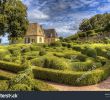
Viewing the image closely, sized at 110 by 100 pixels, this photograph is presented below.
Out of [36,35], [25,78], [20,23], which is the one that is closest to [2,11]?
[20,23]

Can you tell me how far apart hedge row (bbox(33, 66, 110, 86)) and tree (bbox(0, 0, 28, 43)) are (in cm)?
1642

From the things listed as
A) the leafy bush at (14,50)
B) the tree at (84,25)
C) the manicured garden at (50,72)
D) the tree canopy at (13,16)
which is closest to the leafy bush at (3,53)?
the manicured garden at (50,72)

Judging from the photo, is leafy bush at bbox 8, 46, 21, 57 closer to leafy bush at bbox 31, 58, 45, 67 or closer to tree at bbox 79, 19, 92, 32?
leafy bush at bbox 31, 58, 45, 67

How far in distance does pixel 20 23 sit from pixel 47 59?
20.0 m

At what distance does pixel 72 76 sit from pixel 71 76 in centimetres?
7

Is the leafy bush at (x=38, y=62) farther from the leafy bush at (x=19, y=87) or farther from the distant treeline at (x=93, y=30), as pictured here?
the distant treeline at (x=93, y=30)

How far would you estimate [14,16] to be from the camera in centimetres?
3866

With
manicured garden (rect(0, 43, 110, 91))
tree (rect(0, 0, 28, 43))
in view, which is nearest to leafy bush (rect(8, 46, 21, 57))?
manicured garden (rect(0, 43, 110, 91))

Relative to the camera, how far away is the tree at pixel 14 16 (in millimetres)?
34750

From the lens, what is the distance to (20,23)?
129 ft

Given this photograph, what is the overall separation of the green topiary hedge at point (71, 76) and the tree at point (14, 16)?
53.8ft

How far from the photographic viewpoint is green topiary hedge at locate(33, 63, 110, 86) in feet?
53.1

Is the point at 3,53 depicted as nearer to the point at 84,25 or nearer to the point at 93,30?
the point at 84,25

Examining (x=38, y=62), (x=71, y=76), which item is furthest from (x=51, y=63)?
(x=71, y=76)
